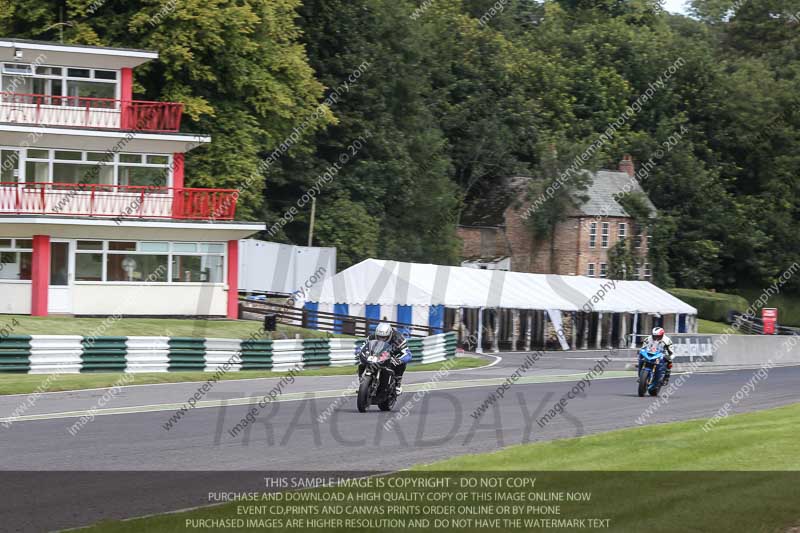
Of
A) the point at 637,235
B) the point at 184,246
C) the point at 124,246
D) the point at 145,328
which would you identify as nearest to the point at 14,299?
the point at 124,246

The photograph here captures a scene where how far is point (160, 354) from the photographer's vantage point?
2980 centimetres

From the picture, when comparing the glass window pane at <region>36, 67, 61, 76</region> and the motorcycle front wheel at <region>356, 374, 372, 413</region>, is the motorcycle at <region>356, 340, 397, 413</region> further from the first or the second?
the glass window pane at <region>36, 67, 61, 76</region>

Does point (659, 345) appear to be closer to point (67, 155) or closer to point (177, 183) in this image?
point (177, 183)

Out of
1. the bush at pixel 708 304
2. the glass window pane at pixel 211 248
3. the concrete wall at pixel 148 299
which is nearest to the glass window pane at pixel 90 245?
the concrete wall at pixel 148 299

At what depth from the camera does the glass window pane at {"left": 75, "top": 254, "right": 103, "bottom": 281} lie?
39188 mm

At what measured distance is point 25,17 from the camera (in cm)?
4744

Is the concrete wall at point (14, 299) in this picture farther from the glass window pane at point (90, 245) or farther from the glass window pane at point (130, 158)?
the glass window pane at point (130, 158)

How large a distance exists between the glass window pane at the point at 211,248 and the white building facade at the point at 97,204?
0.04 m

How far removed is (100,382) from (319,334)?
1566cm

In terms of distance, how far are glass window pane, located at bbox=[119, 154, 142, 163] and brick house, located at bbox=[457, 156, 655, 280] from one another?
35434 mm

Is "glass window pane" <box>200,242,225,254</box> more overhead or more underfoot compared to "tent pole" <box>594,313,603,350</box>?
more overhead

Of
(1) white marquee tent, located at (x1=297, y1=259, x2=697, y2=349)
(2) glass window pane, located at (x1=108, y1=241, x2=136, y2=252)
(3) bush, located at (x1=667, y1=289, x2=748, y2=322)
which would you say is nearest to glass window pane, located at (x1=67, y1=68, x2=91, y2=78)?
(2) glass window pane, located at (x1=108, y1=241, x2=136, y2=252)
